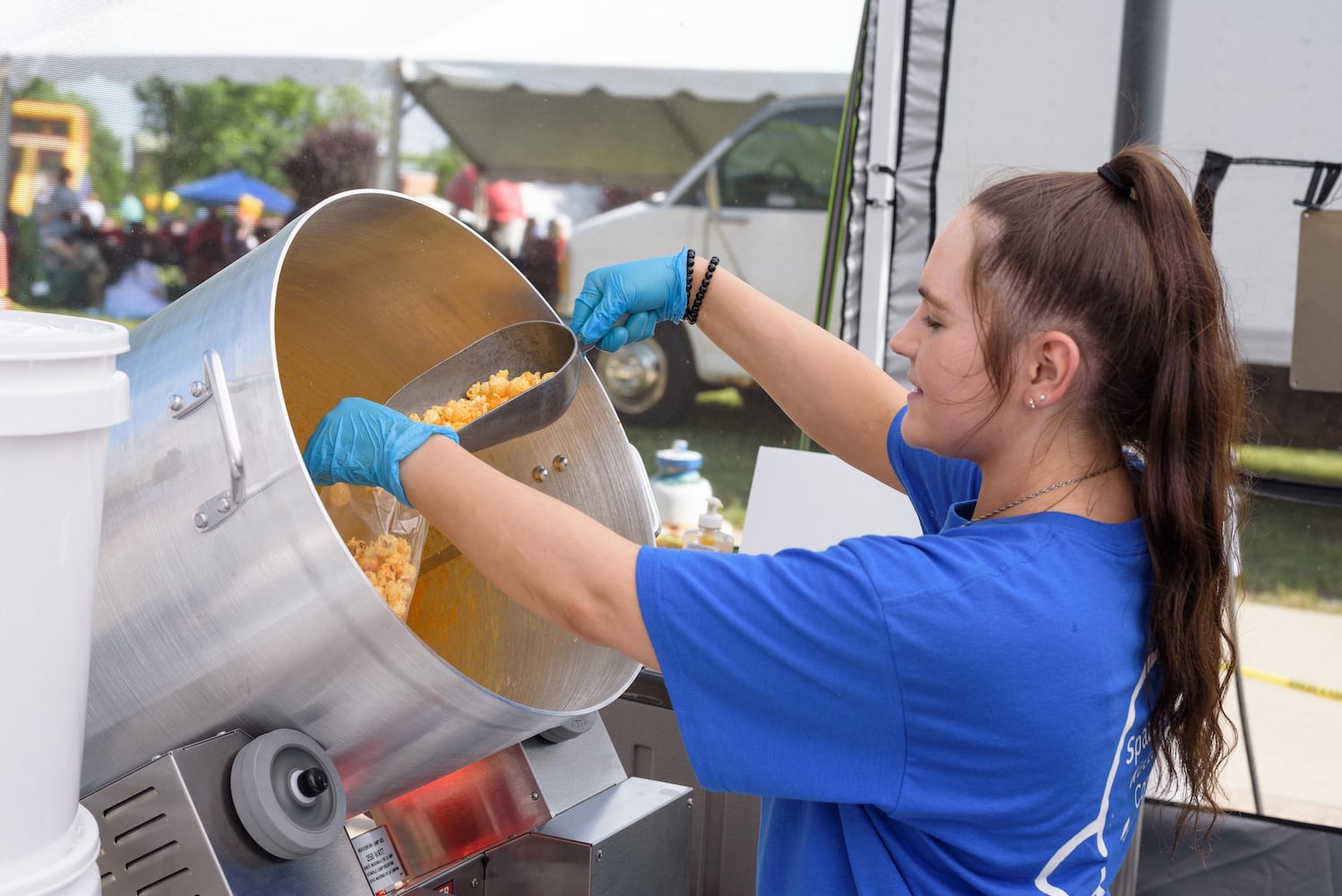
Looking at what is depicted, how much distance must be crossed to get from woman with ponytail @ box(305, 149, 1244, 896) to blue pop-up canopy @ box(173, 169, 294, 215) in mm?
2846

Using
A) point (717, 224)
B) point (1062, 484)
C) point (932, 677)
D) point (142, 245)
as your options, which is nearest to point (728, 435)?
point (717, 224)

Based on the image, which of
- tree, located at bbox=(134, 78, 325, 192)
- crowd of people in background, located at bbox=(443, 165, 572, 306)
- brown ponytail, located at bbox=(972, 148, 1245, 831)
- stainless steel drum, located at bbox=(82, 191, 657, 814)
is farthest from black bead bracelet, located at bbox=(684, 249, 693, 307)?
crowd of people in background, located at bbox=(443, 165, 572, 306)

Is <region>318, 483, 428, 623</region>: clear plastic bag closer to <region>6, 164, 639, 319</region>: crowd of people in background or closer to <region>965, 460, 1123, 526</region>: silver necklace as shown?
<region>965, 460, 1123, 526</region>: silver necklace

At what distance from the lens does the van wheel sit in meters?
4.03

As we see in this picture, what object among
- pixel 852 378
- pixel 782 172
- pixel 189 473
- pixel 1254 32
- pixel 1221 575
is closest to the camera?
pixel 189 473

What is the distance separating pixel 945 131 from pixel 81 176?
91.8 inches

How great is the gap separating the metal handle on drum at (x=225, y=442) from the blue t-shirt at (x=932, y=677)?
0.29 metres

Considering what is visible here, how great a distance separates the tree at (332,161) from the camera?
3.66 m

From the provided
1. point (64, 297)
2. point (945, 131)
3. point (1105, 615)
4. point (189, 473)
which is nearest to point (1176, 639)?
point (1105, 615)

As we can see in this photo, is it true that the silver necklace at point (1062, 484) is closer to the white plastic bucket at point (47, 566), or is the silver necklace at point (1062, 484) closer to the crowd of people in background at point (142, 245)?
the white plastic bucket at point (47, 566)

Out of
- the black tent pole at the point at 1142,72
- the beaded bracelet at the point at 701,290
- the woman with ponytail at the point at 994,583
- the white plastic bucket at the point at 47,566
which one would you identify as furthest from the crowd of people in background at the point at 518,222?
the white plastic bucket at the point at 47,566

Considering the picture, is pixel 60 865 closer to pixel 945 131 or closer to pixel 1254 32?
pixel 945 131

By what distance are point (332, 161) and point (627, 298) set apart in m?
2.82

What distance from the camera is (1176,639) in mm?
874
